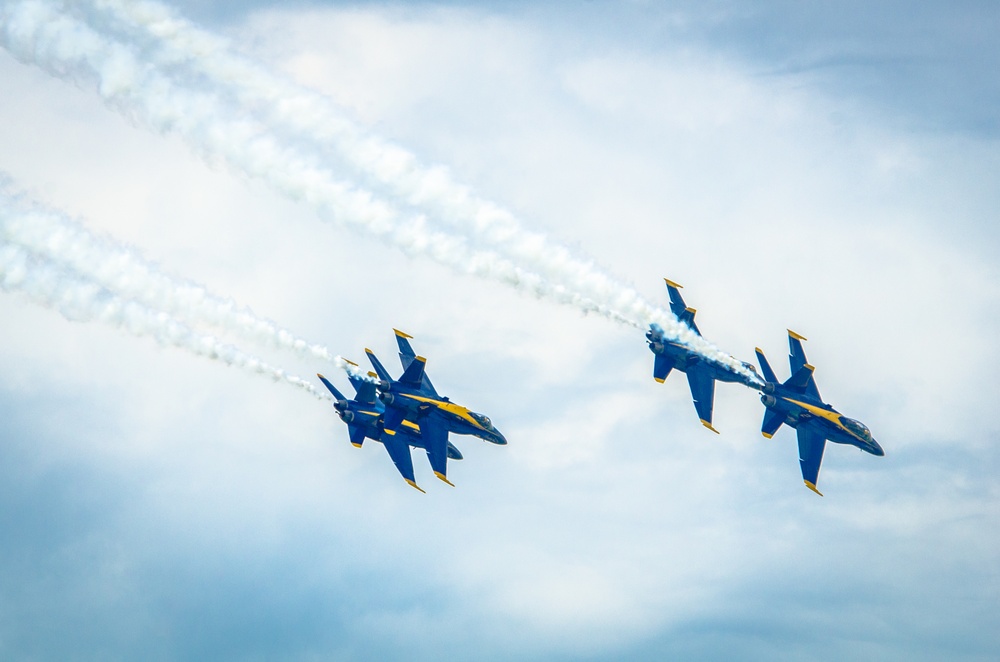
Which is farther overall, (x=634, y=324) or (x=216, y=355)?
(x=634, y=324)

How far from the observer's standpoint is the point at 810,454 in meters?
97.5

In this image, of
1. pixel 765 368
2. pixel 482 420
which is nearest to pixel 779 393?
pixel 765 368

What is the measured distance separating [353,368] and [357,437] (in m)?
7.48

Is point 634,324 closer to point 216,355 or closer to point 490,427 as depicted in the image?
point 490,427

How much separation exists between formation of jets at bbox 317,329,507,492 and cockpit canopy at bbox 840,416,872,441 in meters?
22.4

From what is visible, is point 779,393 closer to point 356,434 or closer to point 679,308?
point 679,308

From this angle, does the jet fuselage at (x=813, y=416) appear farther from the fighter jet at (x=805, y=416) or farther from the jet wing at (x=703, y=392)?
the jet wing at (x=703, y=392)

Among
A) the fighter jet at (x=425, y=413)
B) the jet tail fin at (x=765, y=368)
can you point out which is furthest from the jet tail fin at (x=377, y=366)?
the jet tail fin at (x=765, y=368)

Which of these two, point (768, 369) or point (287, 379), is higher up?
point (768, 369)

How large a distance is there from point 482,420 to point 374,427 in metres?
7.28

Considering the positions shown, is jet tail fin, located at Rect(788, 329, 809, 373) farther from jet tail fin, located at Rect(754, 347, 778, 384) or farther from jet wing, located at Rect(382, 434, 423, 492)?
jet wing, located at Rect(382, 434, 423, 492)

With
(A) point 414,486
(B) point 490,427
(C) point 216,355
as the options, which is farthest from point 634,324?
(C) point 216,355

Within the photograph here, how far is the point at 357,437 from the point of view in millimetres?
98188

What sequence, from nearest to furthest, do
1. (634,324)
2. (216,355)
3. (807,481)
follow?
(216,355) < (634,324) < (807,481)
